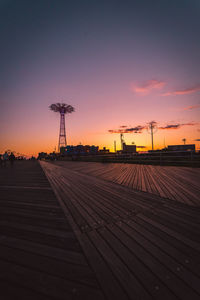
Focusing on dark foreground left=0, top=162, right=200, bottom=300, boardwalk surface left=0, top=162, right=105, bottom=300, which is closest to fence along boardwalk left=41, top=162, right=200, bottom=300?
dark foreground left=0, top=162, right=200, bottom=300

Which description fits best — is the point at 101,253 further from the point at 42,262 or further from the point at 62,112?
the point at 62,112

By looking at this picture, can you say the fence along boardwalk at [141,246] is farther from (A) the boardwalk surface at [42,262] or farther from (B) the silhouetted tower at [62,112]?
(B) the silhouetted tower at [62,112]

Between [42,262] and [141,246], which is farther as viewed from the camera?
[141,246]

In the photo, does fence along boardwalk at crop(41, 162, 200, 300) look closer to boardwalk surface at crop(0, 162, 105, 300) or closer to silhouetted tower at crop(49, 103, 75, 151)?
boardwalk surface at crop(0, 162, 105, 300)

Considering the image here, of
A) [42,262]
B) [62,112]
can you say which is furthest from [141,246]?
[62,112]

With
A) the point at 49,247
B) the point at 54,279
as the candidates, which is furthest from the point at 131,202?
the point at 54,279

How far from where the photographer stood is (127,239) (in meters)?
1.87

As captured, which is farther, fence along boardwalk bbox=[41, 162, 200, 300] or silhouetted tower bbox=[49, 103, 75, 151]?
silhouetted tower bbox=[49, 103, 75, 151]

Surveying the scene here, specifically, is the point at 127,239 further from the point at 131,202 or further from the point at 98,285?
the point at 131,202

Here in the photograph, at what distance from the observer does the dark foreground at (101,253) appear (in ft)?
3.83

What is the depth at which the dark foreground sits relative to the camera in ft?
3.83

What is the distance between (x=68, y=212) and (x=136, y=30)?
26182mm

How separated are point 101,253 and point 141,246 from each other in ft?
1.76

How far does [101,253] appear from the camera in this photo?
1607 millimetres
